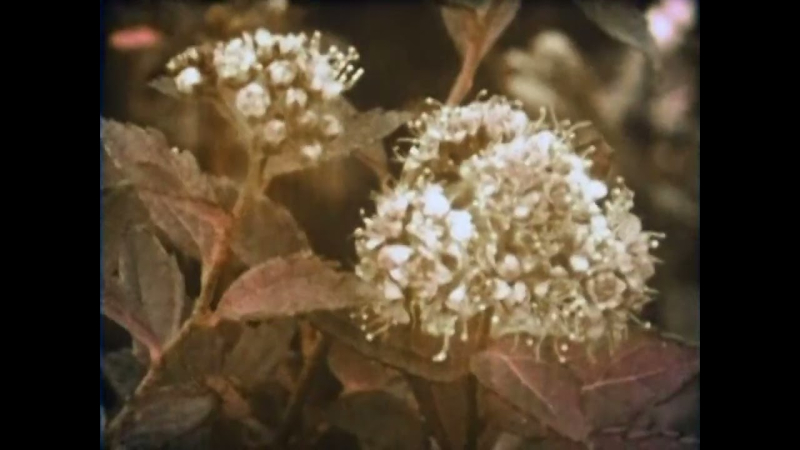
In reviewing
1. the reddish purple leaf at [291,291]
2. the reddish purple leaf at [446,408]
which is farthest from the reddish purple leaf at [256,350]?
the reddish purple leaf at [446,408]

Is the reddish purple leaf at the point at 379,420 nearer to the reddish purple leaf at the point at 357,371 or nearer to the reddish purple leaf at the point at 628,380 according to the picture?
the reddish purple leaf at the point at 357,371

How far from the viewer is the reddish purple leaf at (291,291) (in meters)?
1.13

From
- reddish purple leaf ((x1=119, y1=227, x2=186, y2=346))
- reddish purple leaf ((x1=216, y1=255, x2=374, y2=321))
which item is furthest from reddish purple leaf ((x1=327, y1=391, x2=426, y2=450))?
reddish purple leaf ((x1=119, y1=227, x2=186, y2=346))

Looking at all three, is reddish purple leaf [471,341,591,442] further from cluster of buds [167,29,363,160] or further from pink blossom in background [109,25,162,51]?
pink blossom in background [109,25,162,51]

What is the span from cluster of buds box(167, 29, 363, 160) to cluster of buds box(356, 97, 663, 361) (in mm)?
112

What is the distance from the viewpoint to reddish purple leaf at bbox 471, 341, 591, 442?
1119 mm

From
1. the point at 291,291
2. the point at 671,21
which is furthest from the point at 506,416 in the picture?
the point at 671,21

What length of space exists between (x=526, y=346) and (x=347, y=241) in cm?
24

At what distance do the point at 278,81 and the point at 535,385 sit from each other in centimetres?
46

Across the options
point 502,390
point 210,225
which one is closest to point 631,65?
point 502,390

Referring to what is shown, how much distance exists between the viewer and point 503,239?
110 cm

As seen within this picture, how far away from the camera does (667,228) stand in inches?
45.4

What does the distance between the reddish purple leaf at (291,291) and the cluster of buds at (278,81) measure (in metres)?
0.14
